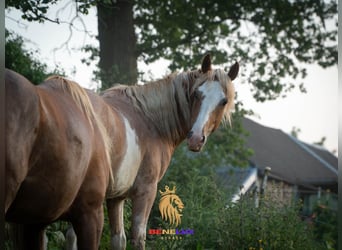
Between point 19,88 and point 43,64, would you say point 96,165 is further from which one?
point 43,64

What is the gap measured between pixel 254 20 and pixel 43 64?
17.0ft

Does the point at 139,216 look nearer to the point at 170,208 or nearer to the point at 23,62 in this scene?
the point at 170,208

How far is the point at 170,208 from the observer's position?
4289 mm

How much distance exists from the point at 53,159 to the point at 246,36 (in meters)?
8.24

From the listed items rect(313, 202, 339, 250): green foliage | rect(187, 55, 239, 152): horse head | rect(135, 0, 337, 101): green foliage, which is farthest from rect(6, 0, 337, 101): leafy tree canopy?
rect(187, 55, 239, 152): horse head

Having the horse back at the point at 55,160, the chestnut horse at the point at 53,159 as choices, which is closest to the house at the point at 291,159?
the chestnut horse at the point at 53,159

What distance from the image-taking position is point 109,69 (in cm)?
807

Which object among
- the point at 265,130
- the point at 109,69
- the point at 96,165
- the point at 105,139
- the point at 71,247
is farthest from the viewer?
the point at 265,130

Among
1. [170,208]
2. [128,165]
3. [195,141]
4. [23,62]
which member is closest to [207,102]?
[195,141]

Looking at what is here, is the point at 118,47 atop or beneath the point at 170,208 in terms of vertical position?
atop

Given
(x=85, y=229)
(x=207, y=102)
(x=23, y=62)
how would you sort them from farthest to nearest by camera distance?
(x=23, y=62), (x=207, y=102), (x=85, y=229)

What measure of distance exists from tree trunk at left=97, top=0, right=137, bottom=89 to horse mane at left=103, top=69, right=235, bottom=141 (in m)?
3.14

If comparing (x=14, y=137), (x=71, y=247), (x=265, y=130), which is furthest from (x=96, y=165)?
(x=265, y=130)

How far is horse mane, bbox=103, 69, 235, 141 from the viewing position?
433cm
